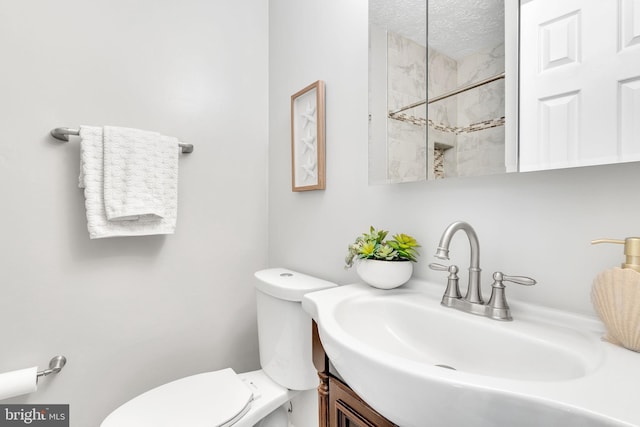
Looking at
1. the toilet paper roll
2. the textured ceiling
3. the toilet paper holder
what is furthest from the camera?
the toilet paper holder

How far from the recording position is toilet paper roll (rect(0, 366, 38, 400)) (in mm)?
953

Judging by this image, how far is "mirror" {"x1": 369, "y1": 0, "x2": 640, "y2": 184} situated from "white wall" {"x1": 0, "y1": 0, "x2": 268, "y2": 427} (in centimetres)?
81

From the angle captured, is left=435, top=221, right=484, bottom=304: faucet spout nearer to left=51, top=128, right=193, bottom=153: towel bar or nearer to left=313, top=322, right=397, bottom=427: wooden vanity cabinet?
left=313, top=322, right=397, bottom=427: wooden vanity cabinet

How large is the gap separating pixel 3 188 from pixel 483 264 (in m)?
1.52

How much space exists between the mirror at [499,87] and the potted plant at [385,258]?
192mm

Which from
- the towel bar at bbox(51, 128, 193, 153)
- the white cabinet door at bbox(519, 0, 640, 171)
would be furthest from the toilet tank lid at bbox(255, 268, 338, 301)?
the towel bar at bbox(51, 128, 193, 153)

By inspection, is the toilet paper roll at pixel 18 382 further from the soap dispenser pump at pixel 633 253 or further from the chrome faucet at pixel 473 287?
the soap dispenser pump at pixel 633 253

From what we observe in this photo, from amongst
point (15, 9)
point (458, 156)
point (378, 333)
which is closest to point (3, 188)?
point (15, 9)

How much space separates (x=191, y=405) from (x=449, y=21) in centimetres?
133

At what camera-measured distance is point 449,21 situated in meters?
0.78

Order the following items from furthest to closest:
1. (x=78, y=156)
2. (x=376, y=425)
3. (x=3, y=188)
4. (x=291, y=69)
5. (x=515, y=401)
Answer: (x=291, y=69)
(x=78, y=156)
(x=3, y=188)
(x=376, y=425)
(x=515, y=401)

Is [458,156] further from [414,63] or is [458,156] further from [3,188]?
[3,188]

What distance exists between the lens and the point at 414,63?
0.87 meters

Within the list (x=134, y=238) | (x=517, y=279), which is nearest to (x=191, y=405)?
(x=134, y=238)
